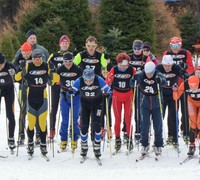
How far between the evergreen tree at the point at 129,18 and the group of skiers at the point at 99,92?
419 inches

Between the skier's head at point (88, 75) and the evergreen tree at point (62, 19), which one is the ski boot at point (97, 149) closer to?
the skier's head at point (88, 75)

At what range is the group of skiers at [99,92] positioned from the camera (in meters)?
8.05

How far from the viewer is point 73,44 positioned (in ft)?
64.8

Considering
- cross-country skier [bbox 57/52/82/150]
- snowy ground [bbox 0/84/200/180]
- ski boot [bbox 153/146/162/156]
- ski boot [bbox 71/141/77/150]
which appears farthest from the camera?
cross-country skier [bbox 57/52/82/150]

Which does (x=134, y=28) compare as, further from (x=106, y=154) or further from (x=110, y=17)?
(x=106, y=154)

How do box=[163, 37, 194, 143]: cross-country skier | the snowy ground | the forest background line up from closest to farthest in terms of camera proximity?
the snowy ground
box=[163, 37, 194, 143]: cross-country skier
the forest background

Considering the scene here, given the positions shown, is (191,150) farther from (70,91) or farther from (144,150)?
(70,91)

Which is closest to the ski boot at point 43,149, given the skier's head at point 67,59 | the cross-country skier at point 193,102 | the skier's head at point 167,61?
the skier's head at point 67,59

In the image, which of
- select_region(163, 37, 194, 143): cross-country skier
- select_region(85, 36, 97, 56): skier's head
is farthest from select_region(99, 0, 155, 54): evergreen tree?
select_region(85, 36, 97, 56): skier's head

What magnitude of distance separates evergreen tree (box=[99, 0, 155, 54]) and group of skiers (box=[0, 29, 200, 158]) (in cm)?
1064

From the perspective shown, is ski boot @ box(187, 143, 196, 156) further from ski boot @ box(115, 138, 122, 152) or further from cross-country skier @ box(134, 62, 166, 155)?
ski boot @ box(115, 138, 122, 152)

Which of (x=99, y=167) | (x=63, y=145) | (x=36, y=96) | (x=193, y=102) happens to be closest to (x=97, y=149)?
(x=99, y=167)

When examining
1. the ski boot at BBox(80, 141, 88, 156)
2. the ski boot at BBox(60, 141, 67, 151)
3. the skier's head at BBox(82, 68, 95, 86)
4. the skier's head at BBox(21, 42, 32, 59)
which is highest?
the skier's head at BBox(21, 42, 32, 59)

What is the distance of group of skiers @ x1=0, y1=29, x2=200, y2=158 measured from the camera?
805cm
